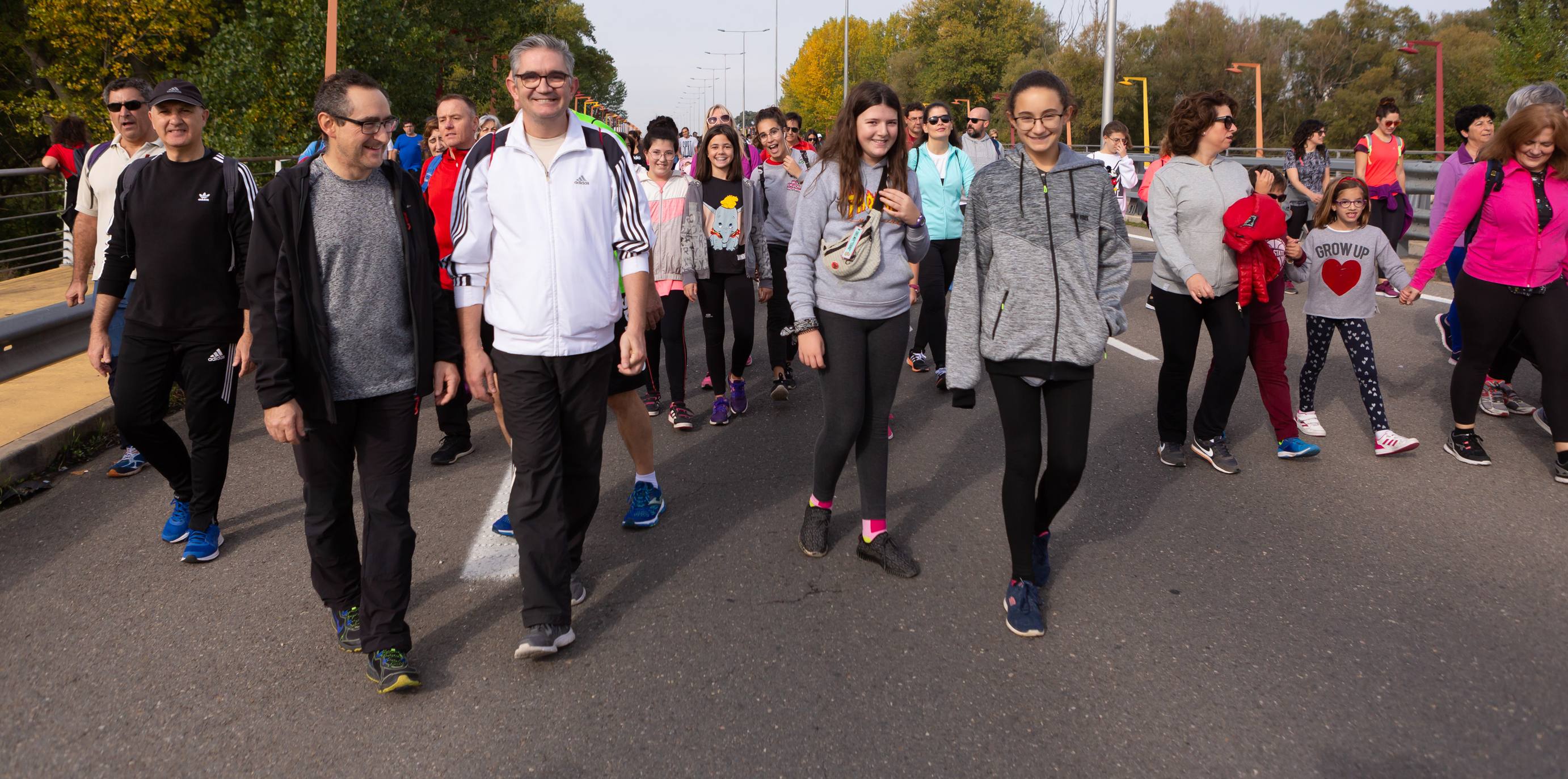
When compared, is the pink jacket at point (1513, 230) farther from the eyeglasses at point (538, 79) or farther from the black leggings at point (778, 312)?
the eyeglasses at point (538, 79)

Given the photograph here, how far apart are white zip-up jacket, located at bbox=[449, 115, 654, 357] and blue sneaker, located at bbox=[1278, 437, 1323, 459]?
386 cm

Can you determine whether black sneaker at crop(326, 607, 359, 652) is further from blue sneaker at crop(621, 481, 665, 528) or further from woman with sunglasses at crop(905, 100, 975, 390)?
woman with sunglasses at crop(905, 100, 975, 390)

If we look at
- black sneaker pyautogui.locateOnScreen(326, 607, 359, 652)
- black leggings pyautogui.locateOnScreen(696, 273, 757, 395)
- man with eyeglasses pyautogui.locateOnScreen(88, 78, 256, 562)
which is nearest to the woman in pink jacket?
black leggings pyautogui.locateOnScreen(696, 273, 757, 395)

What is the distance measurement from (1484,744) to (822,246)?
2.66 meters

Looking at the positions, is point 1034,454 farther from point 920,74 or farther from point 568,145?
point 920,74

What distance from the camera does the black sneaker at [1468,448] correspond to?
5.46 metres

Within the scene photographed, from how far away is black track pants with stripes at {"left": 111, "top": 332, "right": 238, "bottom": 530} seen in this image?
4.57m

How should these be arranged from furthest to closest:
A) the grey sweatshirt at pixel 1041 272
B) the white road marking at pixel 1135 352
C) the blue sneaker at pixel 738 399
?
1. the white road marking at pixel 1135 352
2. the blue sneaker at pixel 738 399
3. the grey sweatshirt at pixel 1041 272

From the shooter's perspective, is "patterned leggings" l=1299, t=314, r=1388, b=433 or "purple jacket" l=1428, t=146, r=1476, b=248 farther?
"purple jacket" l=1428, t=146, r=1476, b=248

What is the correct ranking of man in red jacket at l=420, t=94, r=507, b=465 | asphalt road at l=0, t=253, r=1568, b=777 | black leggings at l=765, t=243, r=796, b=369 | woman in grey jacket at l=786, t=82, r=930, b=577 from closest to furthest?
asphalt road at l=0, t=253, r=1568, b=777, woman in grey jacket at l=786, t=82, r=930, b=577, man in red jacket at l=420, t=94, r=507, b=465, black leggings at l=765, t=243, r=796, b=369

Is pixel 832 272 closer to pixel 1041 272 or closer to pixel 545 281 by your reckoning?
pixel 1041 272

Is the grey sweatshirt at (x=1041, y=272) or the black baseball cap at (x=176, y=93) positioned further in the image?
the black baseball cap at (x=176, y=93)

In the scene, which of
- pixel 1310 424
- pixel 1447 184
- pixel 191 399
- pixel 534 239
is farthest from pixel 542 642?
pixel 1447 184

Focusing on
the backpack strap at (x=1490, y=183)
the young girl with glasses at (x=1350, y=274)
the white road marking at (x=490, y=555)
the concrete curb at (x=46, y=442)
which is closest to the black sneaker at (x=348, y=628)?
the white road marking at (x=490, y=555)
